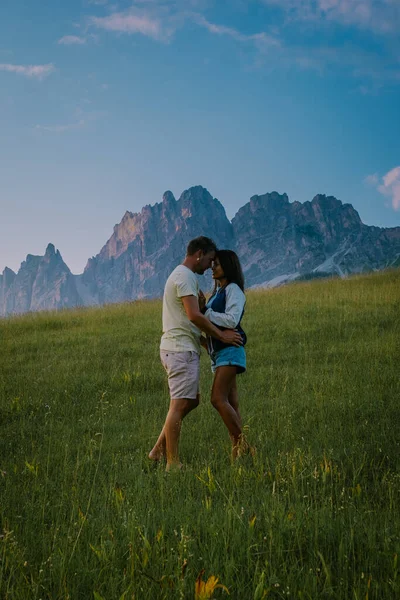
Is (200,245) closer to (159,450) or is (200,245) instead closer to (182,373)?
(182,373)

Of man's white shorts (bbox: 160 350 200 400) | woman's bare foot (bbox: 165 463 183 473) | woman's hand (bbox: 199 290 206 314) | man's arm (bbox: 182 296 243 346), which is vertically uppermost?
woman's hand (bbox: 199 290 206 314)

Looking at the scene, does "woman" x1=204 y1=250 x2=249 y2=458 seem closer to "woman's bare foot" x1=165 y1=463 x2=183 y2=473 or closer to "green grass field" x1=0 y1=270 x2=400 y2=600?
"green grass field" x1=0 y1=270 x2=400 y2=600

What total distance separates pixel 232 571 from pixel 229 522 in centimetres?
42

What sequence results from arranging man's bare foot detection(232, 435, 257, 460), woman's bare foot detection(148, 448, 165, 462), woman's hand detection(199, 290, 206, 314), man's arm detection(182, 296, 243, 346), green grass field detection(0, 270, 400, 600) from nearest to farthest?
green grass field detection(0, 270, 400, 600) < man's arm detection(182, 296, 243, 346) < man's bare foot detection(232, 435, 257, 460) < woman's hand detection(199, 290, 206, 314) < woman's bare foot detection(148, 448, 165, 462)

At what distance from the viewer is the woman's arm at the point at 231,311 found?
552 cm

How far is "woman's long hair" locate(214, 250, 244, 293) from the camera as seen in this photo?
18.8 ft

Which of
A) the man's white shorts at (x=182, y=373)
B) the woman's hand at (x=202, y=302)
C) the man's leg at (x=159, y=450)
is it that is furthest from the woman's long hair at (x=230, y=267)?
the man's leg at (x=159, y=450)

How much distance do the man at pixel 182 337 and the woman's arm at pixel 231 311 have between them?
108 mm

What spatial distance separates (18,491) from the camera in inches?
191

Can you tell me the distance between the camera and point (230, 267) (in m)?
5.74

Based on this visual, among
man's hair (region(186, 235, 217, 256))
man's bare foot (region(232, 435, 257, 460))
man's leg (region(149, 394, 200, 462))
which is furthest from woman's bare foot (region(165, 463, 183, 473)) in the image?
man's hair (region(186, 235, 217, 256))

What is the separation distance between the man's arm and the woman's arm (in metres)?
0.12

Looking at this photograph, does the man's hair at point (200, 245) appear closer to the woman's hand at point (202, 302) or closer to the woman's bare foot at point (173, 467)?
the woman's hand at point (202, 302)

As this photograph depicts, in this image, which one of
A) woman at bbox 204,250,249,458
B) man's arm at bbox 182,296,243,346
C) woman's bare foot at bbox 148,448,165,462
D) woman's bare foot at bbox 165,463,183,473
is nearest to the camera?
woman's bare foot at bbox 165,463,183,473
